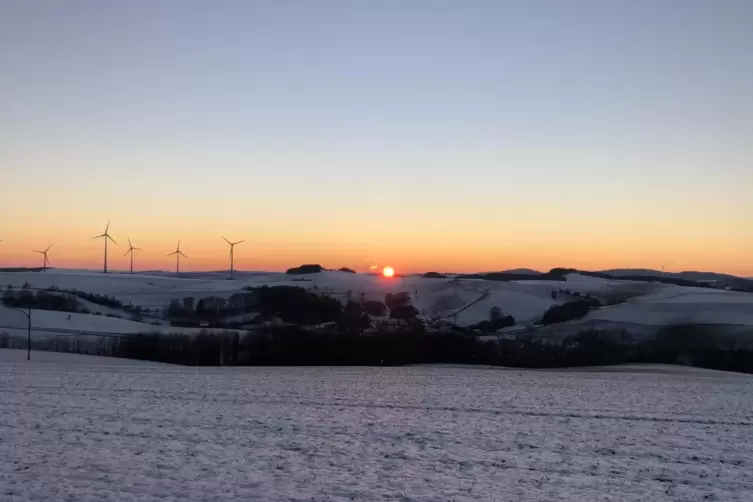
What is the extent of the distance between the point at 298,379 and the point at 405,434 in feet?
65.6

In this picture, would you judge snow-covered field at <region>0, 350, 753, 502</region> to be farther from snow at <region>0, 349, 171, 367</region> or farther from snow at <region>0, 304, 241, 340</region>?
snow at <region>0, 304, 241, 340</region>

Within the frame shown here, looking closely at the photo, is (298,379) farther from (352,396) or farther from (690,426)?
(690,426)

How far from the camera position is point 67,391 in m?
31.6

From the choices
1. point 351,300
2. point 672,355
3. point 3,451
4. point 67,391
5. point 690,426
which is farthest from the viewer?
point 351,300

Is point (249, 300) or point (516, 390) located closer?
point (516, 390)

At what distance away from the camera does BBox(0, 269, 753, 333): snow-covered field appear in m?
86.4

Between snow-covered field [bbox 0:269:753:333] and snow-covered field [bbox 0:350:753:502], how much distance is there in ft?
172

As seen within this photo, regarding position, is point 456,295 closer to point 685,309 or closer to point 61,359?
point 685,309

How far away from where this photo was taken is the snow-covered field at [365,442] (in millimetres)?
15195

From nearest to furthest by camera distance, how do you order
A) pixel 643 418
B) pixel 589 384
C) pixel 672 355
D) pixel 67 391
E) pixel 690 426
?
pixel 690 426
pixel 643 418
pixel 67 391
pixel 589 384
pixel 672 355

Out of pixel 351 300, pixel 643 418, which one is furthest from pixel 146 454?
pixel 351 300

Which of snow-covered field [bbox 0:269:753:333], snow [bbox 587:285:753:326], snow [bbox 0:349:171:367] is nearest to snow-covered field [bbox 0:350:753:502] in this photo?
snow [bbox 0:349:171:367]

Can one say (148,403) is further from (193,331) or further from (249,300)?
(249,300)

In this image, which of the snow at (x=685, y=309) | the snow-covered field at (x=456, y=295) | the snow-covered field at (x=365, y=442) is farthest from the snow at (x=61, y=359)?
the snow at (x=685, y=309)
